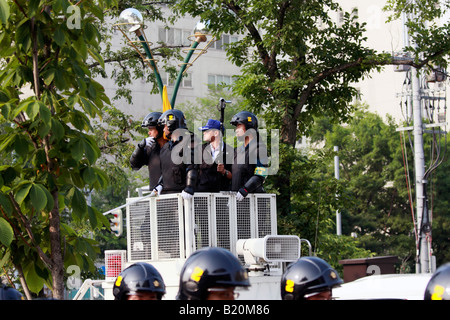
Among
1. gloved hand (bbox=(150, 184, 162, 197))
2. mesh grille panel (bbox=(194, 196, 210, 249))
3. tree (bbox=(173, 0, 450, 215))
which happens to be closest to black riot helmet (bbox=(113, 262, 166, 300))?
mesh grille panel (bbox=(194, 196, 210, 249))

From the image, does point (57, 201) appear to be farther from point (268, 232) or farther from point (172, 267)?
point (268, 232)

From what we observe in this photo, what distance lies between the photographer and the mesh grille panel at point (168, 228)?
10109 millimetres

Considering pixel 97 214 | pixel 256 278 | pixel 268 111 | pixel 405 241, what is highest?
pixel 268 111

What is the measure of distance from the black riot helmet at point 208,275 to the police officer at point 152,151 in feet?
18.0

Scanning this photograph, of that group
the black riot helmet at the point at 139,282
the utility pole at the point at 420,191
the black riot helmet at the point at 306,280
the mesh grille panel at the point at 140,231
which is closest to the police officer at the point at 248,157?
the mesh grille panel at the point at 140,231

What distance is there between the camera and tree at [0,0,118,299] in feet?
24.1

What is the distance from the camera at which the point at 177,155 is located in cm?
1028

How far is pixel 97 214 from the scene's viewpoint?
309 inches

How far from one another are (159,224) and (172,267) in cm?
67

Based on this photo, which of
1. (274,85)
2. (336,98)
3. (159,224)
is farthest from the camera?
(336,98)

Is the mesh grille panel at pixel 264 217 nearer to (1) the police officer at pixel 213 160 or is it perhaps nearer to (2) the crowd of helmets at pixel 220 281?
(1) the police officer at pixel 213 160

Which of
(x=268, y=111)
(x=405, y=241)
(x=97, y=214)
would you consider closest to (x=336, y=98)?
(x=268, y=111)

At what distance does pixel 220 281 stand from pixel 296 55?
36.6 ft
